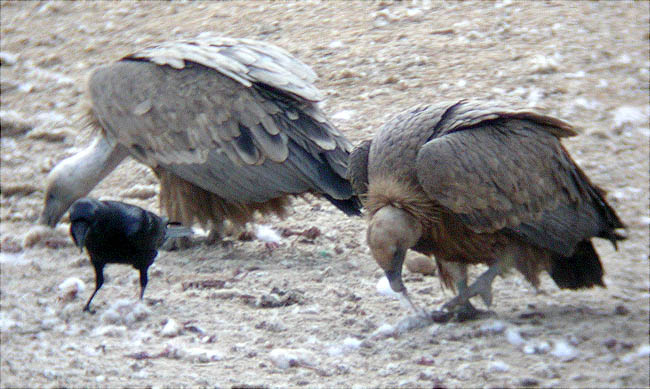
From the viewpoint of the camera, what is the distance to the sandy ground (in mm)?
3646

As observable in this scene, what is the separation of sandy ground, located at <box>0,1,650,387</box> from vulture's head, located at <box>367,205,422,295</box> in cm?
30

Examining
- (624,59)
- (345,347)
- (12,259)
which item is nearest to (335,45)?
(624,59)

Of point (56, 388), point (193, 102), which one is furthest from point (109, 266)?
point (56, 388)

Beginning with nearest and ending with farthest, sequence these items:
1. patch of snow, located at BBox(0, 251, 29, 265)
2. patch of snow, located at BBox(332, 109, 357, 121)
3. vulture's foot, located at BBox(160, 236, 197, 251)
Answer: patch of snow, located at BBox(0, 251, 29, 265) < vulture's foot, located at BBox(160, 236, 197, 251) < patch of snow, located at BBox(332, 109, 357, 121)

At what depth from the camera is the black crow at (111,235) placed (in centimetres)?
452

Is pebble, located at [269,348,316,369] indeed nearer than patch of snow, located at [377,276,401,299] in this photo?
Yes

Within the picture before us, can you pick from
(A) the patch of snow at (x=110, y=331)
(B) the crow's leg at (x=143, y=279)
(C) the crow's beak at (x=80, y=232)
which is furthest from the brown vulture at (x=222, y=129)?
(A) the patch of snow at (x=110, y=331)

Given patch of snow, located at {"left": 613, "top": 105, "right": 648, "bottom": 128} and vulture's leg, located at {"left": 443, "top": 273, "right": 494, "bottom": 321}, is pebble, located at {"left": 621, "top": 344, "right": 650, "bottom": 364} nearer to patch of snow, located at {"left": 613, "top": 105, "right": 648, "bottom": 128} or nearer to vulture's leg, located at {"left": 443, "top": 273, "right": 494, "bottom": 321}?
vulture's leg, located at {"left": 443, "top": 273, "right": 494, "bottom": 321}

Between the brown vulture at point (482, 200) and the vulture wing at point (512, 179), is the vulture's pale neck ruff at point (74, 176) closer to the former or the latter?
the brown vulture at point (482, 200)

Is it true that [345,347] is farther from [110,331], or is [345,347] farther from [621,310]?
[621,310]

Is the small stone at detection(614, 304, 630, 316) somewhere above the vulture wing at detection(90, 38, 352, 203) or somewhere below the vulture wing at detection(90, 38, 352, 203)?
below

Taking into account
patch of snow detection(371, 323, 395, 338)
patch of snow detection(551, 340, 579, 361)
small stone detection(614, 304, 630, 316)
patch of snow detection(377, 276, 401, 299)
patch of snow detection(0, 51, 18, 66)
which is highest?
patch of snow detection(0, 51, 18, 66)

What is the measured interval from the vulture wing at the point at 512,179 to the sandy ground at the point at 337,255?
40 centimetres

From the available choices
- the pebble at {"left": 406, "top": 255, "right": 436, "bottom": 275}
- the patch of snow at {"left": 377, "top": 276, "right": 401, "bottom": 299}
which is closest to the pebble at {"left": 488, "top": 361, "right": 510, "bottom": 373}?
the patch of snow at {"left": 377, "top": 276, "right": 401, "bottom": 299}
